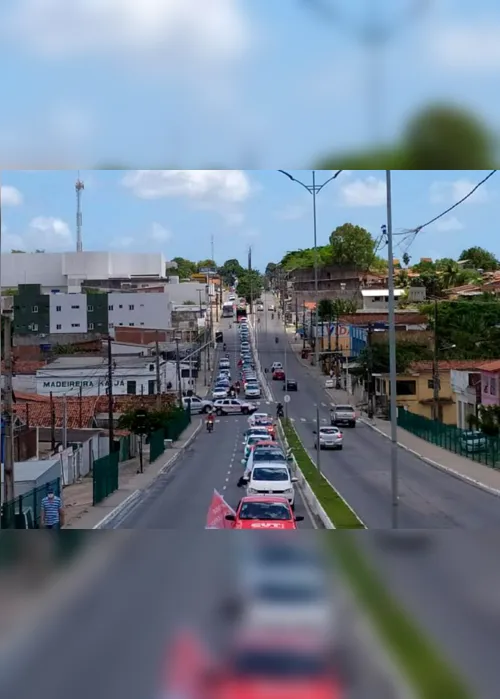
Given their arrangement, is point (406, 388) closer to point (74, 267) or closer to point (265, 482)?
point (265, 482)

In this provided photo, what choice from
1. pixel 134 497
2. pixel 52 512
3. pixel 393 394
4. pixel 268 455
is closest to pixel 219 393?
pixel 268 455

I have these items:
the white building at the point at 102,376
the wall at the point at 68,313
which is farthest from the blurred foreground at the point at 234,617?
the wall at the point at 68,313

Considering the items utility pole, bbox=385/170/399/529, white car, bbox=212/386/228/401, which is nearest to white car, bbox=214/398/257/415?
white car, bbox=212/386/228/401

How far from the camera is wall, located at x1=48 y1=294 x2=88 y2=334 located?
242 inches

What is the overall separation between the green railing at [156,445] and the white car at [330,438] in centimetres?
101

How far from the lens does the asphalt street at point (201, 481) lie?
6.26 meters

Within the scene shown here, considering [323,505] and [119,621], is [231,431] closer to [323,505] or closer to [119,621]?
[323,505]

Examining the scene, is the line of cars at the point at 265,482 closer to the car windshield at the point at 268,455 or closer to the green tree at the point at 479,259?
the car windshield at the point at 268,455

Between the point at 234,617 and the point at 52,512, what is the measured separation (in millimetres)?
1439

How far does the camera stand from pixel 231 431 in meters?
6.49

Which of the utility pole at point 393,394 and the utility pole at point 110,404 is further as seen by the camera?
the utility pole at point 110,404
